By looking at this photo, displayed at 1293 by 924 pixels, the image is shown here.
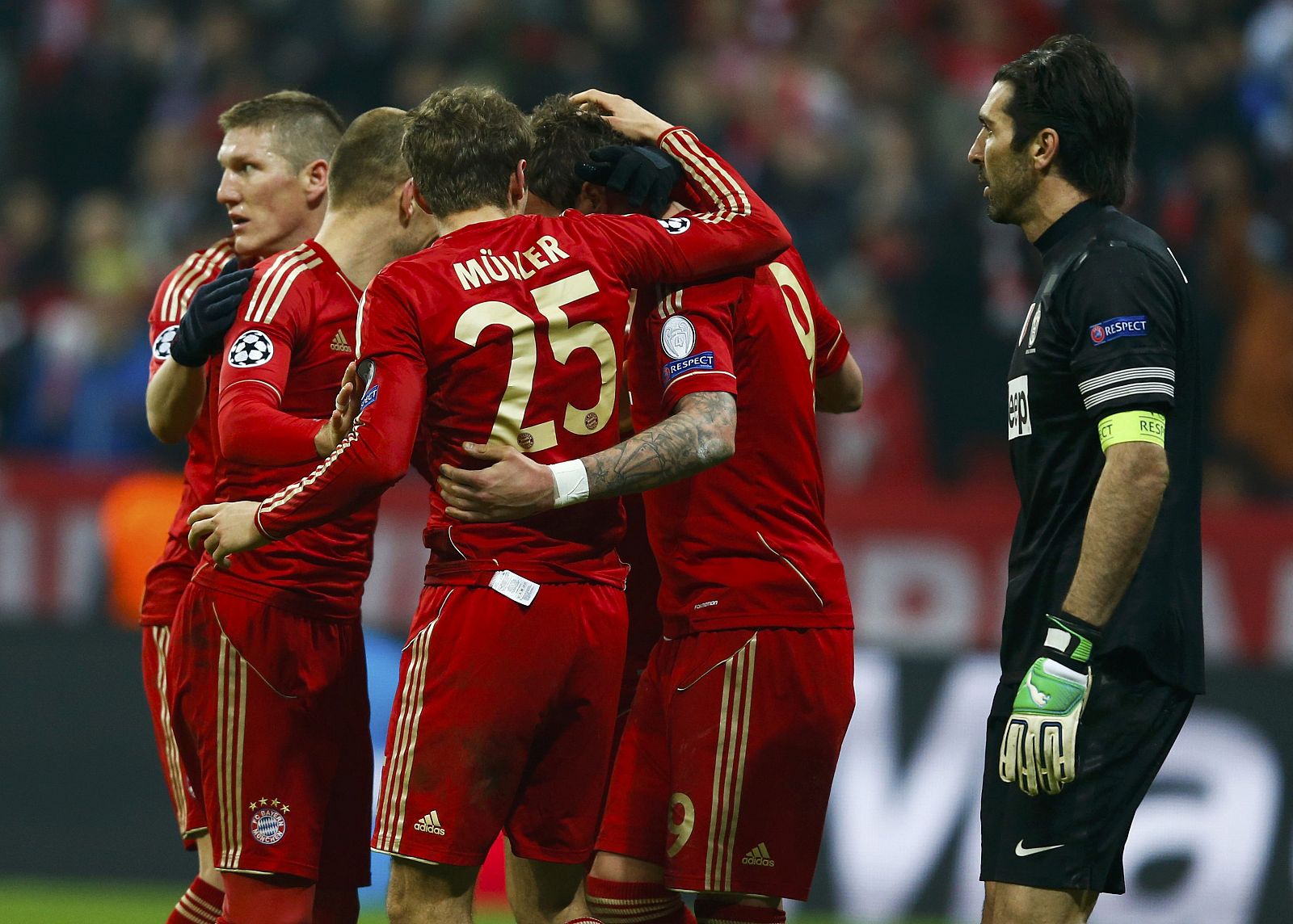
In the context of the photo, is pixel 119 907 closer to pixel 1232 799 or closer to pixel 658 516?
pixel 658 516

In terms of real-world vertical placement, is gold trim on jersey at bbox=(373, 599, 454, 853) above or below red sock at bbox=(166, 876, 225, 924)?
above

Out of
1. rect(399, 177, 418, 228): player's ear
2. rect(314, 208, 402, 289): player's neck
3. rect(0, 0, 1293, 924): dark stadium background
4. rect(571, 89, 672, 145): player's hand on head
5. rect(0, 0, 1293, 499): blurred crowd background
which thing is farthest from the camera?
rect(0, 0, 1293, 499): blurred crowd background

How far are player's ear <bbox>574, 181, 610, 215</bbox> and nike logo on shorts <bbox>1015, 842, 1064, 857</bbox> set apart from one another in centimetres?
199

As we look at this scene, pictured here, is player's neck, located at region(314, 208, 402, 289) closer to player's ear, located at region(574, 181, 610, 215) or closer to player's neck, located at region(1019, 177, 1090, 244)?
player's ear, located at region(574, 181, 610, 215)

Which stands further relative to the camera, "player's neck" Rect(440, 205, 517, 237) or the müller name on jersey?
"player's neck" Rect(440, 205, 517, 237)

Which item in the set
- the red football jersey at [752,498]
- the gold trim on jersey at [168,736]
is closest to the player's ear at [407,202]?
the red football jersey at [752,498]

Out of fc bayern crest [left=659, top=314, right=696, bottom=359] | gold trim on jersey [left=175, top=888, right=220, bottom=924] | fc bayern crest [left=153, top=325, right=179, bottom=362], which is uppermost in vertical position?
fc bayern crest [left=659, top=314, right=696, bottom=359]

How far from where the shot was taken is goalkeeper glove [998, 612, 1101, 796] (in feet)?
12.8

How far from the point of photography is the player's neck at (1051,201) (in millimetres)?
4312

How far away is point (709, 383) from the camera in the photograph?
4.38 meters

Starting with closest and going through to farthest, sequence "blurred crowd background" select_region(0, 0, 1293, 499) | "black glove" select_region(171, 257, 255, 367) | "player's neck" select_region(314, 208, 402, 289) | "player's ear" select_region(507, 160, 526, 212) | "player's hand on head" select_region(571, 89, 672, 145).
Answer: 1. "player's ear" select_region(507, 160, 526, 212)
2. "player's hand on head" select_region(571, 89, 672, 145)
3. "black glove" select_region(171, 257, 255, 367)
4. "player's neck" select_region(314, 208, 402, 289)
5. "blurred crowd background" select_region(0, 0, 1293, 499)

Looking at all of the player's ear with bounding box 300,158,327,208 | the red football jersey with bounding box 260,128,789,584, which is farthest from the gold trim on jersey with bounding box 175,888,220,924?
the player's ear with bounding box 300,158,327,208

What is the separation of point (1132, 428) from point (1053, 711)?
66 centimetres

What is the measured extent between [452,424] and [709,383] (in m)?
0.65
